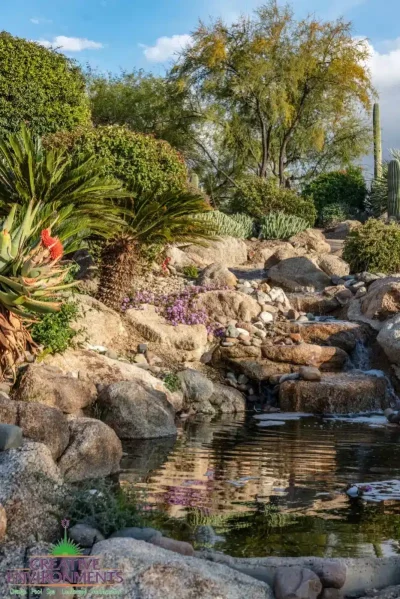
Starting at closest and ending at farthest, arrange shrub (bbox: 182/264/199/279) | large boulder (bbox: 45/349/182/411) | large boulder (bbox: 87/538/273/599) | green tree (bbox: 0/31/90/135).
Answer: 1. large boulder (bbox: 87/538/273/599)
2. large boulder (bbox: 45/349/182/411)
3. shrub (bbox: 182/264/199/279)
4. green tree (bbox: 0/31/90/135)

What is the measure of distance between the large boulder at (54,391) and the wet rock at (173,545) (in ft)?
17.0

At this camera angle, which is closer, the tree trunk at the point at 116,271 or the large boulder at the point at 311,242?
the tree trunk at the point at 116,271

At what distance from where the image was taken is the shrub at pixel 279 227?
2231 cm

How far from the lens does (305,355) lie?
44.8ft

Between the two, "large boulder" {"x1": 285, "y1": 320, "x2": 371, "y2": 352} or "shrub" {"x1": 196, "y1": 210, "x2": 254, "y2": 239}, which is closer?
"large boulder" {"x1": 285, "y1": 320, "x2": 371, "y2": 352}

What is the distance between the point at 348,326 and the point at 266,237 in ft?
25.7

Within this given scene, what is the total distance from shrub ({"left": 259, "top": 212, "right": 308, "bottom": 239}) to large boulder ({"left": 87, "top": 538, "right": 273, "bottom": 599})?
725 inches

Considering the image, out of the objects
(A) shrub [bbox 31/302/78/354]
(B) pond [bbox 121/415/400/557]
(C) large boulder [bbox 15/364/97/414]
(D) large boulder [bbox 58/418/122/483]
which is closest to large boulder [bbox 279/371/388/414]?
(B) pond [bbox 121/415/400/557]

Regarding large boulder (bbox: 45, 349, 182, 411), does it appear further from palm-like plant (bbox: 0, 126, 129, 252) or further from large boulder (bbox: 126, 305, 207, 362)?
large boulder (bbox: 126, 305, 207, 362)

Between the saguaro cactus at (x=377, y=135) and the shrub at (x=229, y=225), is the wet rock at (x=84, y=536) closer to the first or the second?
the shrub at (x=229, y=225)

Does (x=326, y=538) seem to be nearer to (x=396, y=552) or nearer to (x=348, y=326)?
(x=396, y=552)

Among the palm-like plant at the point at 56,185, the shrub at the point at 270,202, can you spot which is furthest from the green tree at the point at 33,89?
the palm-like plant at the point at 56,185

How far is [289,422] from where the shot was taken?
37.7 ft

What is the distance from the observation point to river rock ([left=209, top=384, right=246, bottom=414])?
12391 mm
